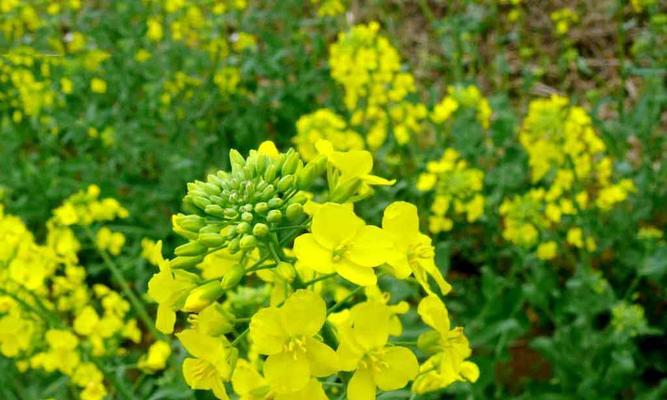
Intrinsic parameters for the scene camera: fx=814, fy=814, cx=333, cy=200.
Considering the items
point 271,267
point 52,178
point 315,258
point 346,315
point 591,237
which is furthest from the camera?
point 52,178

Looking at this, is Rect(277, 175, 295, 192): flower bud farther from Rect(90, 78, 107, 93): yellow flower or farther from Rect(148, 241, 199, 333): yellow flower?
Rect(90, 78, 107, 93): yellow flower

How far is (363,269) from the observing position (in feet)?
5.26

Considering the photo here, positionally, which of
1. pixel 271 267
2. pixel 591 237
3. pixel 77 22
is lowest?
pixel 591 237

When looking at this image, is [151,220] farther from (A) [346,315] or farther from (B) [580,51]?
(B) [580,51]

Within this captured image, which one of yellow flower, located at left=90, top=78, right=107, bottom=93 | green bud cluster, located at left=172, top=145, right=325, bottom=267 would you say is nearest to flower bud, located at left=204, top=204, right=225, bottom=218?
green bud cluster, located at left=172, top=145, right=325, bottom=267

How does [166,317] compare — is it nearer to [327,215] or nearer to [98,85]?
[327,215]

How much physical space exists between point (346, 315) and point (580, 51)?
4.81 metres

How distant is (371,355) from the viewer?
1.67 meters

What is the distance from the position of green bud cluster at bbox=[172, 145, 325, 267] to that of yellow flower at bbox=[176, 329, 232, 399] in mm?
177

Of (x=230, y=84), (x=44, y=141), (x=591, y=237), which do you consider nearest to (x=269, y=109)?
(x=230, y=84)

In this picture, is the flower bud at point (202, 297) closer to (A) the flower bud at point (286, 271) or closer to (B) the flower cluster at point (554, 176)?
(A) the flower bud at point (286, 271)

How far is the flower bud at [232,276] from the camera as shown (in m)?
1.67

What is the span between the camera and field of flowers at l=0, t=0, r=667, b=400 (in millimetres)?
1707

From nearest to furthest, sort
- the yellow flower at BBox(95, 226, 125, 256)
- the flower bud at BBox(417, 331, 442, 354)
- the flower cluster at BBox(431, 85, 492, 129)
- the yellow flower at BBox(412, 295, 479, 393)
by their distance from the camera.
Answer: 1. the yellow flower at BBox(412, 295, 479, 393)
2. the flower bud at BBox(417, 331, 442, 354)
3. the yellow flower at BBox(95, 226, 125, 256)
4. the flower cluster at BBox(431, 85, 492, 129)
